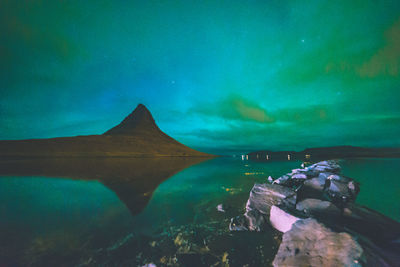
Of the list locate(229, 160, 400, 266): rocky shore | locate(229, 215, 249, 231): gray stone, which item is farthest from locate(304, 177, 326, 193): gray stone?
locate(229, 215, 249, 231): gray stone

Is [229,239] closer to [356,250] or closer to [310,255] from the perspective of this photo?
[310,255]

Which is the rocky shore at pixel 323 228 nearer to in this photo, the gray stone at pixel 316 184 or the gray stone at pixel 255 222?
the gray stone at pixel 255 222

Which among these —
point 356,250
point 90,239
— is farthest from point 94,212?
point 356,250

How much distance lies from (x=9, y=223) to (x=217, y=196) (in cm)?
866

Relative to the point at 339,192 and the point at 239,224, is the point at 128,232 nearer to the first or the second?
the point at 239,224

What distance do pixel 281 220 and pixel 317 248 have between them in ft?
5.09

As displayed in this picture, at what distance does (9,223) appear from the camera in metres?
5.06

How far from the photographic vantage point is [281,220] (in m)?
4.43

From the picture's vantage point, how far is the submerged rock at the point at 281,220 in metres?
4.16

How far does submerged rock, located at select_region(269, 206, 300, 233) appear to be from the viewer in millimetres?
4156

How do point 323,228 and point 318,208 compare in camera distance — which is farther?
point 318,208

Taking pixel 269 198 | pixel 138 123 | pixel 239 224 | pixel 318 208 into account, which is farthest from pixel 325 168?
pixel 138 123

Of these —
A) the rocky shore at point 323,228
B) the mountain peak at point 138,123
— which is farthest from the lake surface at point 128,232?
the mountain peak at point 138,123

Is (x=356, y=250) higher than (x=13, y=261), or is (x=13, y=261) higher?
(x=356, y=250)
